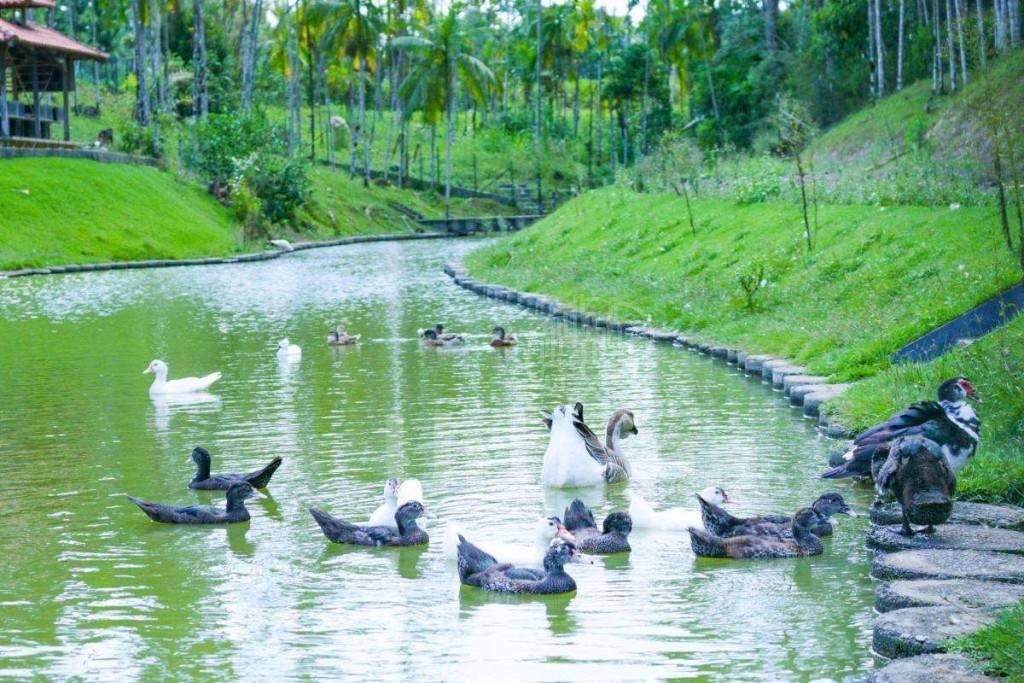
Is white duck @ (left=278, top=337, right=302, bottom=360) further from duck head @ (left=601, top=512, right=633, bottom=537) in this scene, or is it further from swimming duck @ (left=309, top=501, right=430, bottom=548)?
duck head @ (left=601, top=512, right=633, bottom=537)

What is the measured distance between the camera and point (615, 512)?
10656 mm

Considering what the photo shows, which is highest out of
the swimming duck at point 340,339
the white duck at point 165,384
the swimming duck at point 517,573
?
the swimming duck at point 340,339

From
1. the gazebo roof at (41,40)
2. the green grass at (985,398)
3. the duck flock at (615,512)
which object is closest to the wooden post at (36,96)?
the gazebo roof at (41,40)

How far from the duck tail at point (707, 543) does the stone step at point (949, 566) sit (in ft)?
4.06

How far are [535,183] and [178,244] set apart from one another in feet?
136

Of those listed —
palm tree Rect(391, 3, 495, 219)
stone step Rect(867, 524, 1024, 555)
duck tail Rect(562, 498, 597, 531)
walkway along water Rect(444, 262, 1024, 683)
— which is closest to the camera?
walkway along water Rect(444, 262, 1024, 683)

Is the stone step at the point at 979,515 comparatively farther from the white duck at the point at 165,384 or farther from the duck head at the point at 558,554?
the white duck at the point at 165,384

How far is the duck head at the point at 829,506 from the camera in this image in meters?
10.7

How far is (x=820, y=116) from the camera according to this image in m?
61.1

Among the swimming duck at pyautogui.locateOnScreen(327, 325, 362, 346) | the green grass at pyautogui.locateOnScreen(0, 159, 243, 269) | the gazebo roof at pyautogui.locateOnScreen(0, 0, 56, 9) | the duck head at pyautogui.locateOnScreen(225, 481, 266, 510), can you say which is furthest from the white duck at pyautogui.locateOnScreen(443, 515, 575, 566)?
the gazebo roof at pyautogui.locateOnScreen(0, 0, 56, 9)

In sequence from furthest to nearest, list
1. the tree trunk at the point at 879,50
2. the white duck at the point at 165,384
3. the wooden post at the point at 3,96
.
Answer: the wooden post at the point at 3,96 < the tree trunk at the point at 879,50 < the white duck at the point at 165,384

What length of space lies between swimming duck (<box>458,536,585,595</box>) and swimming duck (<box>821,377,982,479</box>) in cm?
274

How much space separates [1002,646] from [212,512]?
7.10 meters

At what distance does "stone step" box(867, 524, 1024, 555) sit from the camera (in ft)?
31.1
